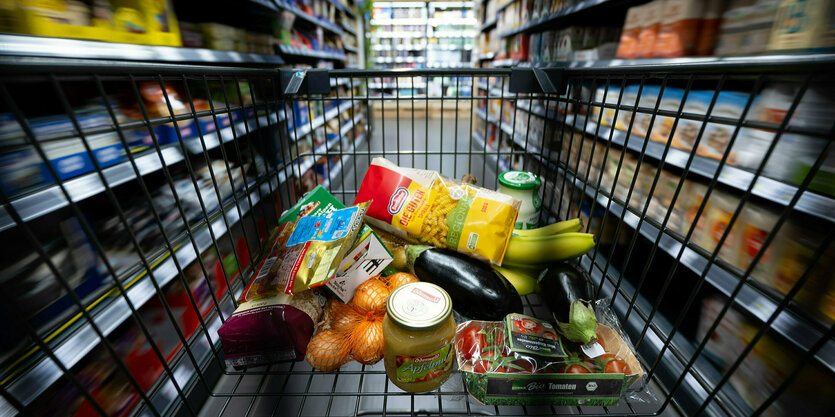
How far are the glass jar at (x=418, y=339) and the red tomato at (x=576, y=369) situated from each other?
0.26 m

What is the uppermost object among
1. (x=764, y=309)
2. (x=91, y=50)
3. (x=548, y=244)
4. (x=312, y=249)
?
(x=91, y=50)

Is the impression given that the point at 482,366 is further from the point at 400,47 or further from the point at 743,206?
the point at 400,47

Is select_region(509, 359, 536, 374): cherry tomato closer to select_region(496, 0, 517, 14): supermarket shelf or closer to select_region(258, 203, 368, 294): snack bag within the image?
select_region(258, 203, 368, 294): snack bag

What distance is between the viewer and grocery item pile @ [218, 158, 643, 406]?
0.75 metres

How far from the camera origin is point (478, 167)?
12.1 feet

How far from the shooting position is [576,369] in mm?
768

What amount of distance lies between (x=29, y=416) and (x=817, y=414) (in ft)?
5.72

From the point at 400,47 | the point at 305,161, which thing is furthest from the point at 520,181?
the point at 400,47


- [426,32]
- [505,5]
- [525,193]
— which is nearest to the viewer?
[525,193]

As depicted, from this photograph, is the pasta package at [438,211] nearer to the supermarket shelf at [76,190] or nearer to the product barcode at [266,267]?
the product barcode at [266,267]

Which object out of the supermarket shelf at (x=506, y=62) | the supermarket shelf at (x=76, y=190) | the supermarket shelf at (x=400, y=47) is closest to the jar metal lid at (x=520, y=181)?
the supermarket shelf at (x=76, y=190)

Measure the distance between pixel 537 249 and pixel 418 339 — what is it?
0.59m

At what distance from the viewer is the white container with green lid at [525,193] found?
1287 mm

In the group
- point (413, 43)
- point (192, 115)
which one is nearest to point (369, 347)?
point (192, 115)
